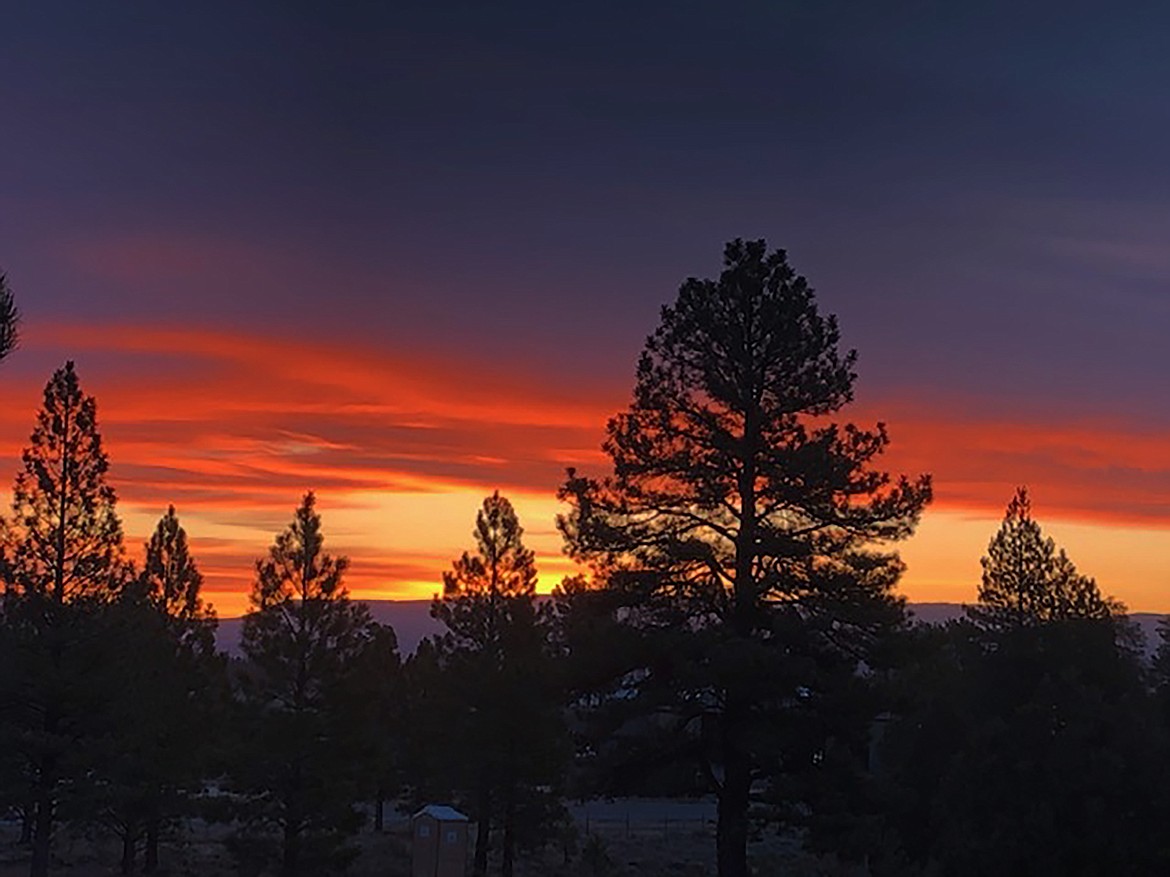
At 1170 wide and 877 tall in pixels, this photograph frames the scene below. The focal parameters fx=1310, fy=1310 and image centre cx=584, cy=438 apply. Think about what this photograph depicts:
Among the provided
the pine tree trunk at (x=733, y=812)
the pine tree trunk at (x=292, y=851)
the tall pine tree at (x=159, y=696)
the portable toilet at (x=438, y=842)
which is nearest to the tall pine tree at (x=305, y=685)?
the pine tree trunk at (x=292, y=851)

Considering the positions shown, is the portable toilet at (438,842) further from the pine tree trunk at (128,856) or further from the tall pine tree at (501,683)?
the pine tree trunk at (128,856)

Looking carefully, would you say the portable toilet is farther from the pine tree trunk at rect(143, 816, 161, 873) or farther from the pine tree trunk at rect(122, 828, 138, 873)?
the pine tree trunk at rect(122, 828, 138, 873)

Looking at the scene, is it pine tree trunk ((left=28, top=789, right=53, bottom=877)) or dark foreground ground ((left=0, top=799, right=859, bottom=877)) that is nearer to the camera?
pine tree trunk ((left=28, top=789, right=53, bottom=877))

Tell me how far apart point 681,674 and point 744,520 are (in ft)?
11.1

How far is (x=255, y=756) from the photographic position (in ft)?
117

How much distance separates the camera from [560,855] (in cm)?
5706

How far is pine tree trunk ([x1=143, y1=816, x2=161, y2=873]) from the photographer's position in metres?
42.2

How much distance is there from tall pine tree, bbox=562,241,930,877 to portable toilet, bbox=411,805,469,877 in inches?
164

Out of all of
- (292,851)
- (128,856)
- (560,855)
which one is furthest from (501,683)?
(560,855)

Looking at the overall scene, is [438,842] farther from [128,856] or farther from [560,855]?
[560,855]

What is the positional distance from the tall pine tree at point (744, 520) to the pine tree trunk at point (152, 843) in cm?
2225

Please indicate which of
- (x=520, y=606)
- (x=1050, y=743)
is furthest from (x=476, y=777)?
(x=1050, y=743)

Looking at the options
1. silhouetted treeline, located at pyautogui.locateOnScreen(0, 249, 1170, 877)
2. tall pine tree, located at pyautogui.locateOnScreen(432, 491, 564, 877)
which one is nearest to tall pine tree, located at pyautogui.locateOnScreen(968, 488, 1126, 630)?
silhouetted treeline, located at pyautogui.locateOnScreen(0, 249, 1170, 877)

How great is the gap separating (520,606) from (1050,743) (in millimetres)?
17293
